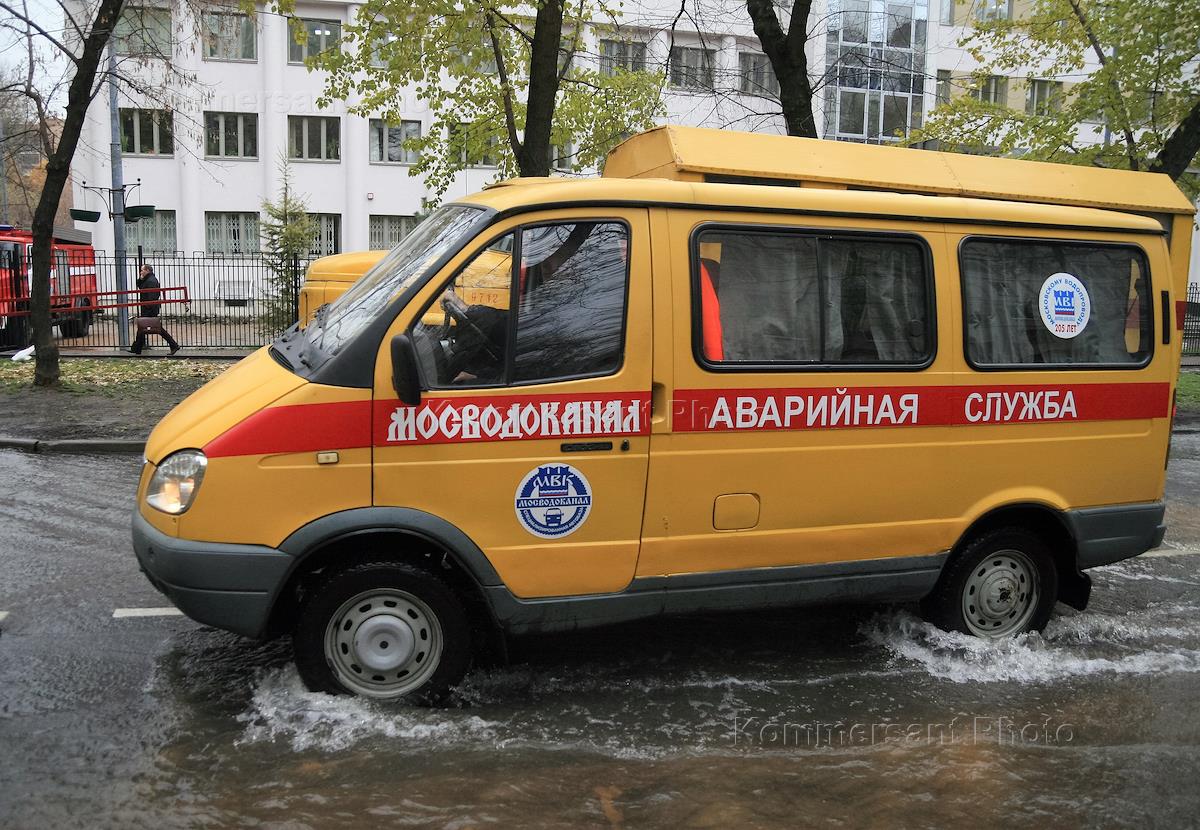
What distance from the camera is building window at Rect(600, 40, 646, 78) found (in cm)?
1909

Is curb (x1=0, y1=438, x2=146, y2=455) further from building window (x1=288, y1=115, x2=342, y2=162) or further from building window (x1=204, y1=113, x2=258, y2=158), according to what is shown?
building window (x1=204, y1=113, x2=258, y2=158)

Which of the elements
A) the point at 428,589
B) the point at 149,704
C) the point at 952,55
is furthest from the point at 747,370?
the point at 952,55

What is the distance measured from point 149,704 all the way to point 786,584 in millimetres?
2932

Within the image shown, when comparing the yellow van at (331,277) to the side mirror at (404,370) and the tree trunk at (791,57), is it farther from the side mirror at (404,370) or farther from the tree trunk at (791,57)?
the side mirror at (404,370)

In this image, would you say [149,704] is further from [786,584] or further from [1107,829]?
[1107,829]

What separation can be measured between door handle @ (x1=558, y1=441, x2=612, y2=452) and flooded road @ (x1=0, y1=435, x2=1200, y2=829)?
3.87ft

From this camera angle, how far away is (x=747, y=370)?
14.9 feet

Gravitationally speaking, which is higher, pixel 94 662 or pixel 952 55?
pixel 952 55

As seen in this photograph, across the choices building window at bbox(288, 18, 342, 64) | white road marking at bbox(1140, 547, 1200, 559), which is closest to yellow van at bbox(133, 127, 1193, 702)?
white road marking at bbox(1140, 547, 1200, 559)

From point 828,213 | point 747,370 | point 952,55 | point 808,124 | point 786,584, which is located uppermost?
point 952,55

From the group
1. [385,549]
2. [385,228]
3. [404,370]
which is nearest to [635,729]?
[385,549]

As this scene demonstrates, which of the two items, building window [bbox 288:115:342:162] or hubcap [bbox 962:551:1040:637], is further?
building window [bbox 288:115:342:162]

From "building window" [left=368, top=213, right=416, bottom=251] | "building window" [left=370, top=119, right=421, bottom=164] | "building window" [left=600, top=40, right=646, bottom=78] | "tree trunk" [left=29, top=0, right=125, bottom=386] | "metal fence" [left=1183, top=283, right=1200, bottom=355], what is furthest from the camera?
"building window" [left=368, top=213, right=416, bottom=251]

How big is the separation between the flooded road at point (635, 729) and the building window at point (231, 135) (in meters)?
32.7
